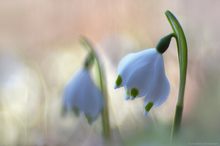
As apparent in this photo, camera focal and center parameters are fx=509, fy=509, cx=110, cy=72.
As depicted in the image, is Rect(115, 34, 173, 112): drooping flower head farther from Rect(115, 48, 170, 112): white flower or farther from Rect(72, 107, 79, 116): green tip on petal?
Rect(72, 107, 79, 116): green tip on petal

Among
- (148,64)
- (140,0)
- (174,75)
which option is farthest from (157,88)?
(140,0)

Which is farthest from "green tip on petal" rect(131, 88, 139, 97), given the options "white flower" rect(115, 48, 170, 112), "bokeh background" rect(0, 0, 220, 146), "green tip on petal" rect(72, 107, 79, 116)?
"bokeh background" rect(0, 0, 220, 146)

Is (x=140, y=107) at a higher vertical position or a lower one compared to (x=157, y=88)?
lower

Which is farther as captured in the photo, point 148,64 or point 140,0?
point 140,0

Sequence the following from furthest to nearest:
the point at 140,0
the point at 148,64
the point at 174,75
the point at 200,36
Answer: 1. the point at 140,0
2. the point at 200,36
3. the point at 174,75
4. the point at 148,64

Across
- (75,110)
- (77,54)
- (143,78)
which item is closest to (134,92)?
(143,78)

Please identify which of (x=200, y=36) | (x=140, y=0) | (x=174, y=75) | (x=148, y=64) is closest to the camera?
(x=148, y=64)

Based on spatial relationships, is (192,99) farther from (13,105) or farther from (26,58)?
(26,58)

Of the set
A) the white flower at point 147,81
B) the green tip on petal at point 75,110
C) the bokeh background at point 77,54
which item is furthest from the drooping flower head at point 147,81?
the bokeh background at point 77,54
